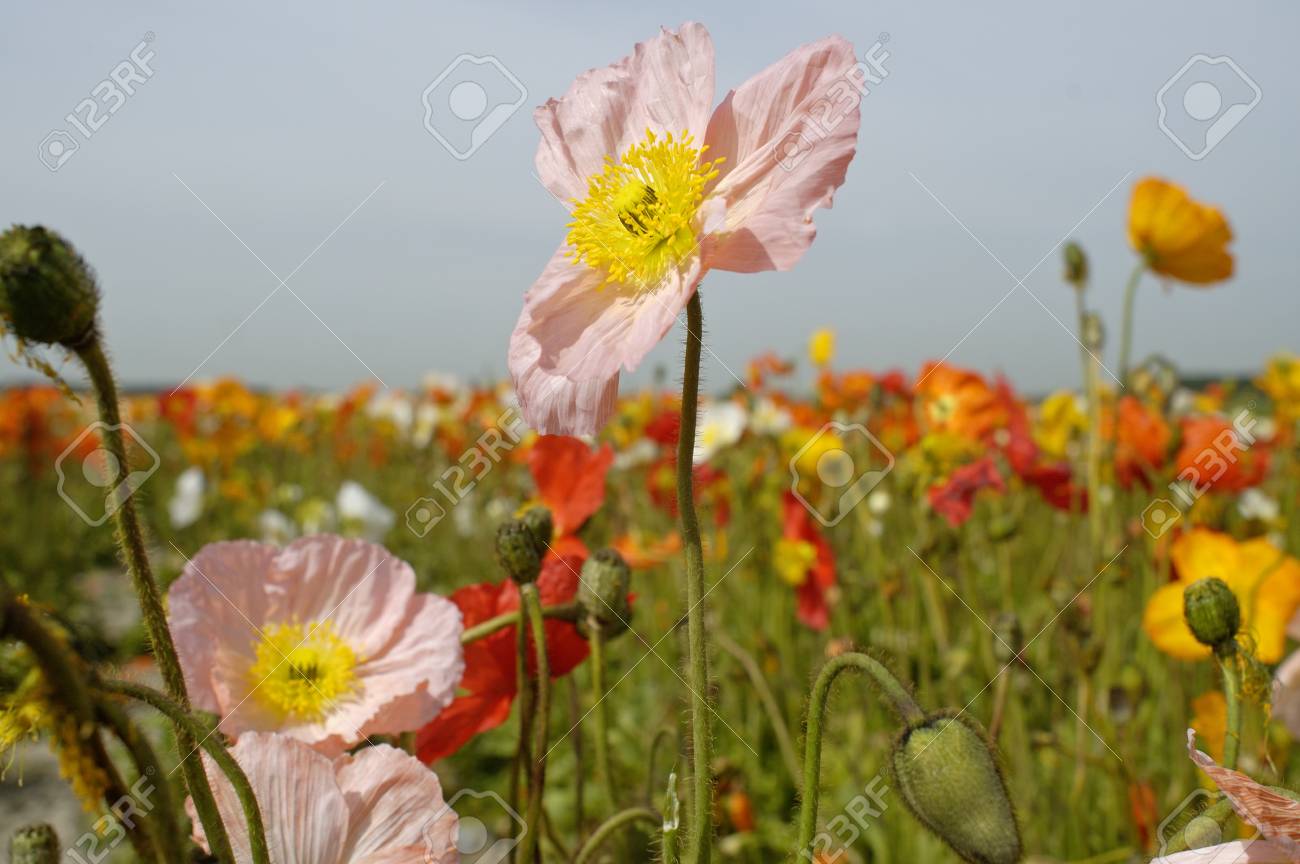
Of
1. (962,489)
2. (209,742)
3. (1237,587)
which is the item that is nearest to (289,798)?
(209,742)

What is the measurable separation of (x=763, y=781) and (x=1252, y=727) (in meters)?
1.01

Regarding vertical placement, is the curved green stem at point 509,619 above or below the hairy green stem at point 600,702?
above

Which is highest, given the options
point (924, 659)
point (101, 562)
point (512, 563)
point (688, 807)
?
point (512, 563)

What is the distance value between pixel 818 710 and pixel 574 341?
0.26m

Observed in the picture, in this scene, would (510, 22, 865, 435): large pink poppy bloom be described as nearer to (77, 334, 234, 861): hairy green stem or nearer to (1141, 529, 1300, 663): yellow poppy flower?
(77, 334, 234, 861): hairy green stem

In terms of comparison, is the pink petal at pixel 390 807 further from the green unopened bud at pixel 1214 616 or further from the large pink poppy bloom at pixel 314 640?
the green unopened bud at pixel 1214 616

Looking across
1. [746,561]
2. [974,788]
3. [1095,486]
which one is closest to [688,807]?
[974,788]

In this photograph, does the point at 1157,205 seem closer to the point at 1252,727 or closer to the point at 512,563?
the point at 1252,727

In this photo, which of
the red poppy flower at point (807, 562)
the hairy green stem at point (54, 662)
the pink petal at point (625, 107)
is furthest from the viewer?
the red poppy flower at point (807, 562)

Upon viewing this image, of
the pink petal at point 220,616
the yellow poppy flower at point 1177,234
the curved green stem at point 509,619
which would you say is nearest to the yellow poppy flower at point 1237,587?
the yellow poppy flower at point 1177,234

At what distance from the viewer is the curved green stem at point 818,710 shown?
0.52 m

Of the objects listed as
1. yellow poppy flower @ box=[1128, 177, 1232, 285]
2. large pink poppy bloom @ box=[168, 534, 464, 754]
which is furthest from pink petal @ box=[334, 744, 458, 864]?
yellow poppy flower @ box=[1128, 177, 1232, 285]

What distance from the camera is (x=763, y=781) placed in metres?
2.20

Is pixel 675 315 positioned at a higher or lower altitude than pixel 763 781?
higher
